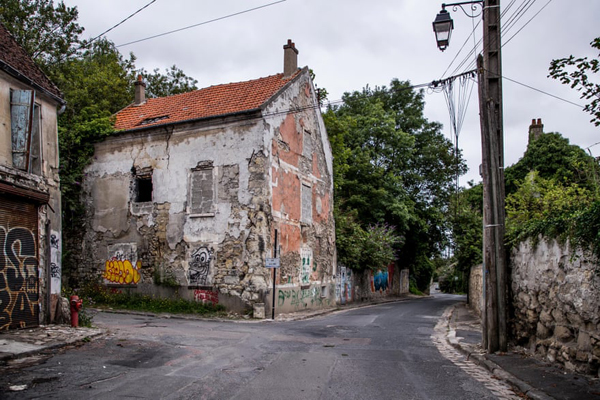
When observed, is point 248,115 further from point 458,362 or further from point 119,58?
point 119,58

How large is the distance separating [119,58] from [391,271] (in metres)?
24.6

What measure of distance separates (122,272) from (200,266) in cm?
374

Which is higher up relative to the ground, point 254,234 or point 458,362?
point 254,234

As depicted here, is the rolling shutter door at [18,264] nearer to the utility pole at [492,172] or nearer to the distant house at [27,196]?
the distant house at [27,196]

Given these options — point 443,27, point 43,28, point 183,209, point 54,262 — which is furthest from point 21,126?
point 43,28

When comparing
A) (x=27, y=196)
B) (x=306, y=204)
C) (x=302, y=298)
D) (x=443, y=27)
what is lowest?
(x=302, y=298)

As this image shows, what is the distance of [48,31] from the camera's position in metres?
25.6

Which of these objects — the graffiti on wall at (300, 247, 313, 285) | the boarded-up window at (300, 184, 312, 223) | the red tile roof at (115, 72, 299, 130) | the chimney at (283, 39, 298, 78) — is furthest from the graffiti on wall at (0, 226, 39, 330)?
the chimney at (283, 39, 298, 78)

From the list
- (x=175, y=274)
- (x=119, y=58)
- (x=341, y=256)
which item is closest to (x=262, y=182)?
(x=175, y=274)

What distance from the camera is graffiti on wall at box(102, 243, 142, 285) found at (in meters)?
19.2

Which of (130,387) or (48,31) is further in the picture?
(48,31)

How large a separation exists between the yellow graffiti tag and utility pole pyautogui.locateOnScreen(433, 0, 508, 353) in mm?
13695

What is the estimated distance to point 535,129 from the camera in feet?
102

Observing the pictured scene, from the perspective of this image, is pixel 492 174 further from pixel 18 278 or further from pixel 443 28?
pixel 18 278
